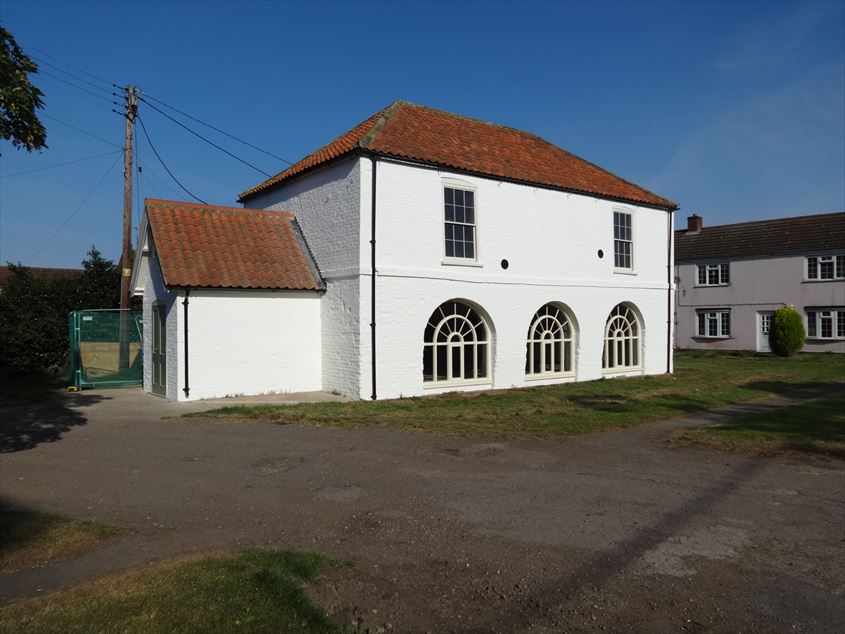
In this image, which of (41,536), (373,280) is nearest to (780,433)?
(373,280)

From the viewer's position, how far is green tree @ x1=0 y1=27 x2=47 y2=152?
7438mm

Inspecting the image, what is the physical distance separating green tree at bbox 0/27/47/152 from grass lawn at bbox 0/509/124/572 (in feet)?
14.6

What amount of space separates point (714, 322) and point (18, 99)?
38986mm

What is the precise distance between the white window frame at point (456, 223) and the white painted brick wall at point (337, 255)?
2383 mm

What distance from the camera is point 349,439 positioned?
Result: 10.8m

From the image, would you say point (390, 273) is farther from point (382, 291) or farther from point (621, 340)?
point (621, 340)

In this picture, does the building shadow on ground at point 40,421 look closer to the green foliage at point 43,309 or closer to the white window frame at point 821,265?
the green foliage at point 43,309

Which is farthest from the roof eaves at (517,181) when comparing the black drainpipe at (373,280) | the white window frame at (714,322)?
the white window frame at (714,322)

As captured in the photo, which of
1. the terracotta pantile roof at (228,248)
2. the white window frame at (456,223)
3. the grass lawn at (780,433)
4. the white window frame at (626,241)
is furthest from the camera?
the white window frame at (626,241)

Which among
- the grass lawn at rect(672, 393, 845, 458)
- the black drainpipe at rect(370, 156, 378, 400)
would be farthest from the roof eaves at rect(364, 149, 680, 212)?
the grass lawn at rect(672, 393, 845, 458)

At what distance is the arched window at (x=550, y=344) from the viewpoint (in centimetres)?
1928

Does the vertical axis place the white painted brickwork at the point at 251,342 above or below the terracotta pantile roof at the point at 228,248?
below

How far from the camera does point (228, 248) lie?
16359mm

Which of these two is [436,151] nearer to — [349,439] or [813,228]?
[349,439]
